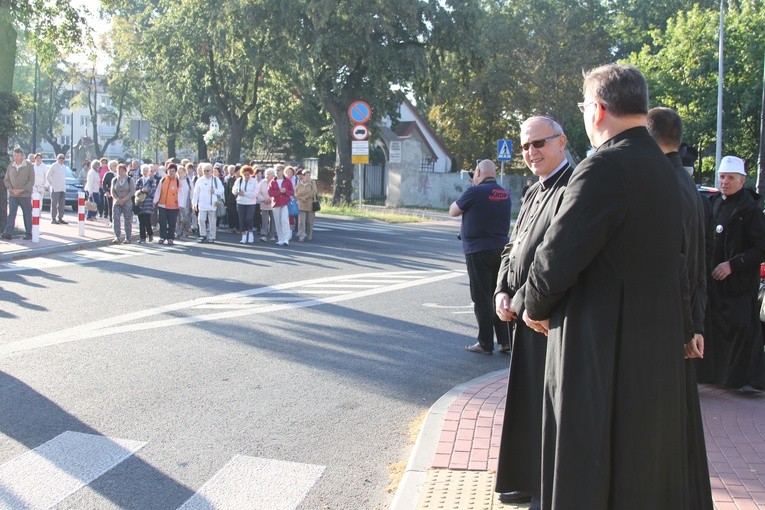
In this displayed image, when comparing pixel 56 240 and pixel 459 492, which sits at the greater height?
pixel 56 240

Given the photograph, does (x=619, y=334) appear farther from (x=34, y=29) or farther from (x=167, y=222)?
(x=34, y=29)

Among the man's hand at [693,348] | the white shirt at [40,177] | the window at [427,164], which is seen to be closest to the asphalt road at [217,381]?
the man's hand at [693,348]

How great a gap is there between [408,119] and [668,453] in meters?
55.5

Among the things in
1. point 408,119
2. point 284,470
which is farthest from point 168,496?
point 408,119

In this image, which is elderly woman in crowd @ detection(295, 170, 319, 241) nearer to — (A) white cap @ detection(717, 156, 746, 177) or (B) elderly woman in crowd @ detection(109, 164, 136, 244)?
(B) elderly woman in crowd @ detection(109, 164, 136, 244)

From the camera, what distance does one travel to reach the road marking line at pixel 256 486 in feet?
15.5

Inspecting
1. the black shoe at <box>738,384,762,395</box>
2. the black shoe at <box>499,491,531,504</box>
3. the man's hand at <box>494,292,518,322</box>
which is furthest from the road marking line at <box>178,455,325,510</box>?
the black shoe at <box>738,384,762,395</box>

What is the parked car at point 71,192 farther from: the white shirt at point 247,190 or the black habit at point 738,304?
the black habit at point 738,304

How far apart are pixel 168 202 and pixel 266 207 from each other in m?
2.24

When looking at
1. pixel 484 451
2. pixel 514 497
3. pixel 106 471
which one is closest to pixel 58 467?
pixel 106 471

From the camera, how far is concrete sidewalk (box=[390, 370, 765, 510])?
4621 mm

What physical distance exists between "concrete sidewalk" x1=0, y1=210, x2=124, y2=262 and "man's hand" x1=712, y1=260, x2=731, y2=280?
12743 millimetres

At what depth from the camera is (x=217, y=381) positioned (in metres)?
7.37

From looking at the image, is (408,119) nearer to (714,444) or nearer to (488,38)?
(488,38)
